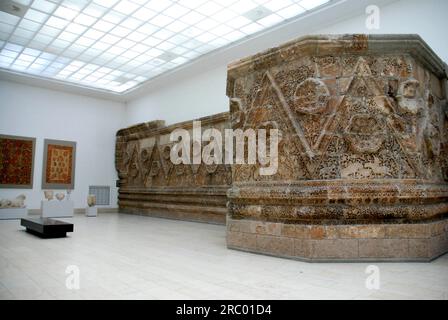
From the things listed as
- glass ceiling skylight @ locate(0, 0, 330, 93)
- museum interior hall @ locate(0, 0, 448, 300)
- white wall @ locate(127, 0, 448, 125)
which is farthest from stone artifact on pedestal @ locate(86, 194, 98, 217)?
glass ceiling skylight @ locate(0, 0, 330, 93)

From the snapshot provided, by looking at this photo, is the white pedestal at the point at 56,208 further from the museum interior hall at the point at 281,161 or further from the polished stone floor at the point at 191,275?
the polished stone floor at the point at 191,275

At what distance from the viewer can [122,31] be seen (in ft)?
23.8

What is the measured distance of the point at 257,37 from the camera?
7.28 meters

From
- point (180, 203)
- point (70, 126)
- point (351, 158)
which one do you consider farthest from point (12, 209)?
point (351, 158)

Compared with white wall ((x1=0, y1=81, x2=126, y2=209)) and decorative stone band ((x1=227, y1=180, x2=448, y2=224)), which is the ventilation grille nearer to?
white wall ((x1=0, y1=81, x2=126, y2=209))

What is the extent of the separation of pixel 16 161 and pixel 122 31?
525 centimetres

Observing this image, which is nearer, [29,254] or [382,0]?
[29,254]

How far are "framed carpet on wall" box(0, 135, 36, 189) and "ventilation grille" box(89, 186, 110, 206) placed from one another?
190 centimetres

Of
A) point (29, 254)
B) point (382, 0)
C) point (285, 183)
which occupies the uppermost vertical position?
point (382, 0)

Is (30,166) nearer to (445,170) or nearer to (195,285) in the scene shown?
(195,285)

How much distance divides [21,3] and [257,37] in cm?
467

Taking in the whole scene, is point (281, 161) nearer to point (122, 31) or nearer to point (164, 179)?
point (122, 31)

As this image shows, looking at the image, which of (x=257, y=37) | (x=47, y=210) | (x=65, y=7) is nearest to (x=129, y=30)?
(x=65, y=7)

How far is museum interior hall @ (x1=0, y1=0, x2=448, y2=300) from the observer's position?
8.86 feet
